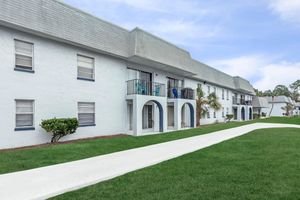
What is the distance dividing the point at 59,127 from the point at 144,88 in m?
7.89

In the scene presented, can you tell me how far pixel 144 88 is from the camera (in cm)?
1831

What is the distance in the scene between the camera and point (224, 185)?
5414mm

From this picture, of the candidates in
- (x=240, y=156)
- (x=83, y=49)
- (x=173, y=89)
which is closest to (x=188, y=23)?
(x=173, y=89)

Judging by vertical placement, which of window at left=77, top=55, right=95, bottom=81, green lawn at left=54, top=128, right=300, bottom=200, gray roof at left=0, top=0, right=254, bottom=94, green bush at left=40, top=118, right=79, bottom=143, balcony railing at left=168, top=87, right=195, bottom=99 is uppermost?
gray roof at left=0, top=0, right=254, bottom=94

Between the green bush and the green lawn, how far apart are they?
7.13 m

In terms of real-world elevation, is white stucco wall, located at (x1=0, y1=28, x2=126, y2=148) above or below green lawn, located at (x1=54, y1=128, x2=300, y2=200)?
above

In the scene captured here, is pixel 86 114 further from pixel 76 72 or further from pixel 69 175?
pixel 69 175

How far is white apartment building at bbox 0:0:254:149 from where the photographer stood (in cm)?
1133

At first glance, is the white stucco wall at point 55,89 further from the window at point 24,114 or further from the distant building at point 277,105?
the distant building at point 277,105

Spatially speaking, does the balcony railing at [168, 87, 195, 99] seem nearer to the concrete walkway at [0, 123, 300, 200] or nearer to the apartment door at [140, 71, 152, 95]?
the apartment door at [140, 71, 152, 95]

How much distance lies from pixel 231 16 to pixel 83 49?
11852 millimetres

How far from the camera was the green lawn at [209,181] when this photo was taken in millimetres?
4863

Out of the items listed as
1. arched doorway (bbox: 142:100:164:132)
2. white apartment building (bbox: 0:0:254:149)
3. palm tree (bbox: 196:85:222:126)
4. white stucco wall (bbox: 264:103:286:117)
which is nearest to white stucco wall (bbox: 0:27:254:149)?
white apartment building (bbox: 0:0:254:149)

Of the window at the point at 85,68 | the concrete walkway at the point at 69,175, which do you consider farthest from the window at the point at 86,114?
the concrete walkway at the point at 69,175
